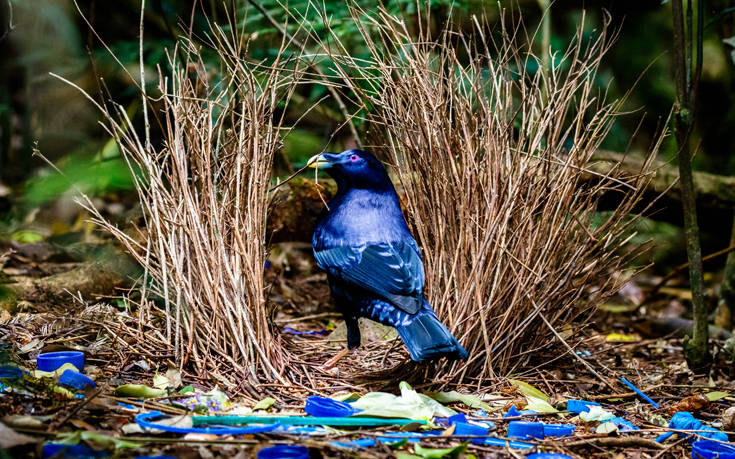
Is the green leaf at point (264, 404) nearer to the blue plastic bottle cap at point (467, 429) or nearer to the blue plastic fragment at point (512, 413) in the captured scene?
the blue plastic bottle cap at point (467, 429)

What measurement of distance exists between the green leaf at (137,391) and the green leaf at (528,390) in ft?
4.29

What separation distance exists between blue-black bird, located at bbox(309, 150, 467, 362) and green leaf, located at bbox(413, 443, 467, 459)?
1.54ft

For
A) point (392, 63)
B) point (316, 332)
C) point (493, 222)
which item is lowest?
point (316, 332)

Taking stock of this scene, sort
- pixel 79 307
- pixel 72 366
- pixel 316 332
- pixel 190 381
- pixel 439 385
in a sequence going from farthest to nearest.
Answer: pixel 316 332
pixel 79 307
pixel 439 385
pixel 190 381
pixel 72 366

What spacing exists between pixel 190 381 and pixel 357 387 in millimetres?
603

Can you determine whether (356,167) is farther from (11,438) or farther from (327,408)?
(11,438)

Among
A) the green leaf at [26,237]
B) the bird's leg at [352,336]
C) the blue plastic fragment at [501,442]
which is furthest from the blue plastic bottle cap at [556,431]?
the green leaf at [26,237]

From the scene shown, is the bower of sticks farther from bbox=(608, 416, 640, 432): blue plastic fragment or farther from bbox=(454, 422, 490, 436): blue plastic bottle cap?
bbox=(454, 422, 490, 436): blue plastic bottle cap

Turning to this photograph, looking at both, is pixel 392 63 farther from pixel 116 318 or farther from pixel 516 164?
pixel 116 318

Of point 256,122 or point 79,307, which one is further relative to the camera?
point 79,307

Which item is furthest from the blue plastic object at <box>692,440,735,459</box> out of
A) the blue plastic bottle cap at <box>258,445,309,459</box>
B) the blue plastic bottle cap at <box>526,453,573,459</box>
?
the blue plastic bottle cap at <box>258,445,309,459</box>

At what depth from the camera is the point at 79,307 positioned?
2982mm

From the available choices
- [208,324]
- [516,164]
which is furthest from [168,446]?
[516,164]

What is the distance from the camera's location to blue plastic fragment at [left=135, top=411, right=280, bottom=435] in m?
1.85
